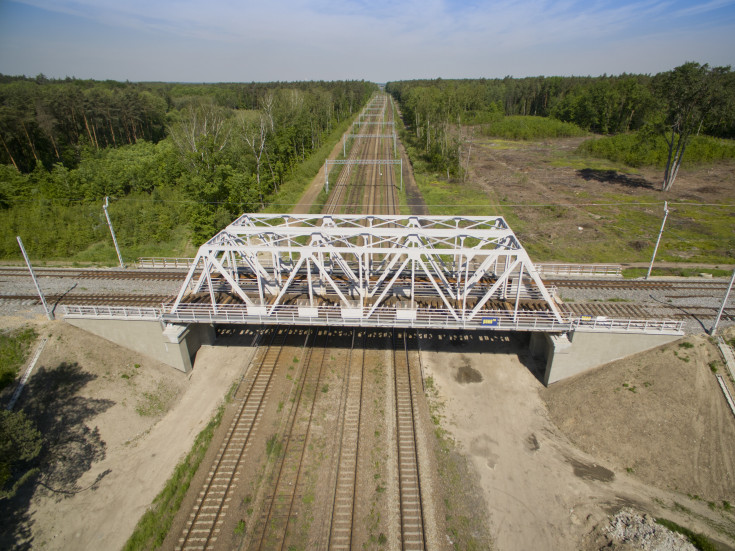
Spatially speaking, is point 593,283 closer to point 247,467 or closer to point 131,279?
point 247,467

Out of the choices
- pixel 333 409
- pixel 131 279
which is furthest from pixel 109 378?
pixel 333 409

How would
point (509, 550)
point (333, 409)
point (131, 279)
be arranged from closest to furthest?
point (509, 550) < point (333, 409) < point (131, 279)

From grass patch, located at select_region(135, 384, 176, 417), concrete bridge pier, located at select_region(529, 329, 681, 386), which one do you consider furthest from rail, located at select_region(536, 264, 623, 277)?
grass patch, located at select_region(135, 384, 176, 417)

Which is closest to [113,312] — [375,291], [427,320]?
[375,291]

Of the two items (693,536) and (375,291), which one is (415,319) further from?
(693,536)

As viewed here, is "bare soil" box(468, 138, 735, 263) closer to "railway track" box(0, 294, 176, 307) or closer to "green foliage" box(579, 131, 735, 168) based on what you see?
"green foliage" box(579, 131, 735, 168)
